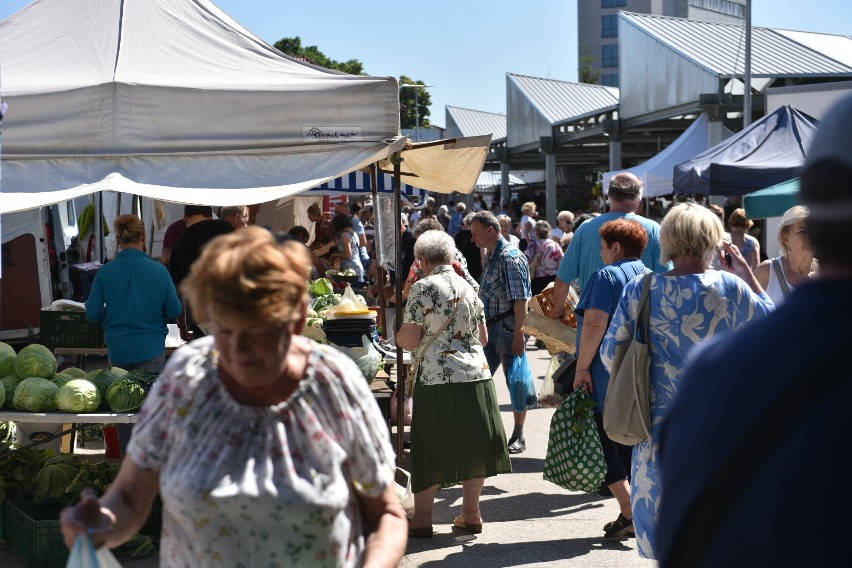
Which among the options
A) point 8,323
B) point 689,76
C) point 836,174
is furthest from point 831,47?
point 836,174

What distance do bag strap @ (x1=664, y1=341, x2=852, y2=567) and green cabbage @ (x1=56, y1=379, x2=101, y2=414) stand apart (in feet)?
15.7

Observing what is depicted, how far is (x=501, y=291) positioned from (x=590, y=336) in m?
2.42

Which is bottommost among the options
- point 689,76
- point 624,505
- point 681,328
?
point 624,505

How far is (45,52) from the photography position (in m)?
6.53

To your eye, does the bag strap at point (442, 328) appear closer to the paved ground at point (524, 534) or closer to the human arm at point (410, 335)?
the human arm at point (410, 335)

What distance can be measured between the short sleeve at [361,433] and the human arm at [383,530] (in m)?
0.04

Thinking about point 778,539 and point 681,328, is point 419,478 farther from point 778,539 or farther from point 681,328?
point 778,539

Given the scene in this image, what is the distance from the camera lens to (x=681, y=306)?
4.68 m

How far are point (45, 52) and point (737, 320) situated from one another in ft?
14.7

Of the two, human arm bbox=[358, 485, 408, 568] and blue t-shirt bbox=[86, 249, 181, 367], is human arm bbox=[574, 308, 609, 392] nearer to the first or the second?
blue t-shirt bbox=[86, 249, 181, 367]

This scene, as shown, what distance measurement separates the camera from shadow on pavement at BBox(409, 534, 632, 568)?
19.8ft

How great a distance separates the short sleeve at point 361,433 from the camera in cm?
244

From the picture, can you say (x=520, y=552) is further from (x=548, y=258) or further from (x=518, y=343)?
(x=548, y=258)

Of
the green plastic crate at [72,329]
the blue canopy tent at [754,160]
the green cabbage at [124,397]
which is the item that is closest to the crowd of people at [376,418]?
the green cabbage at [124,397]
